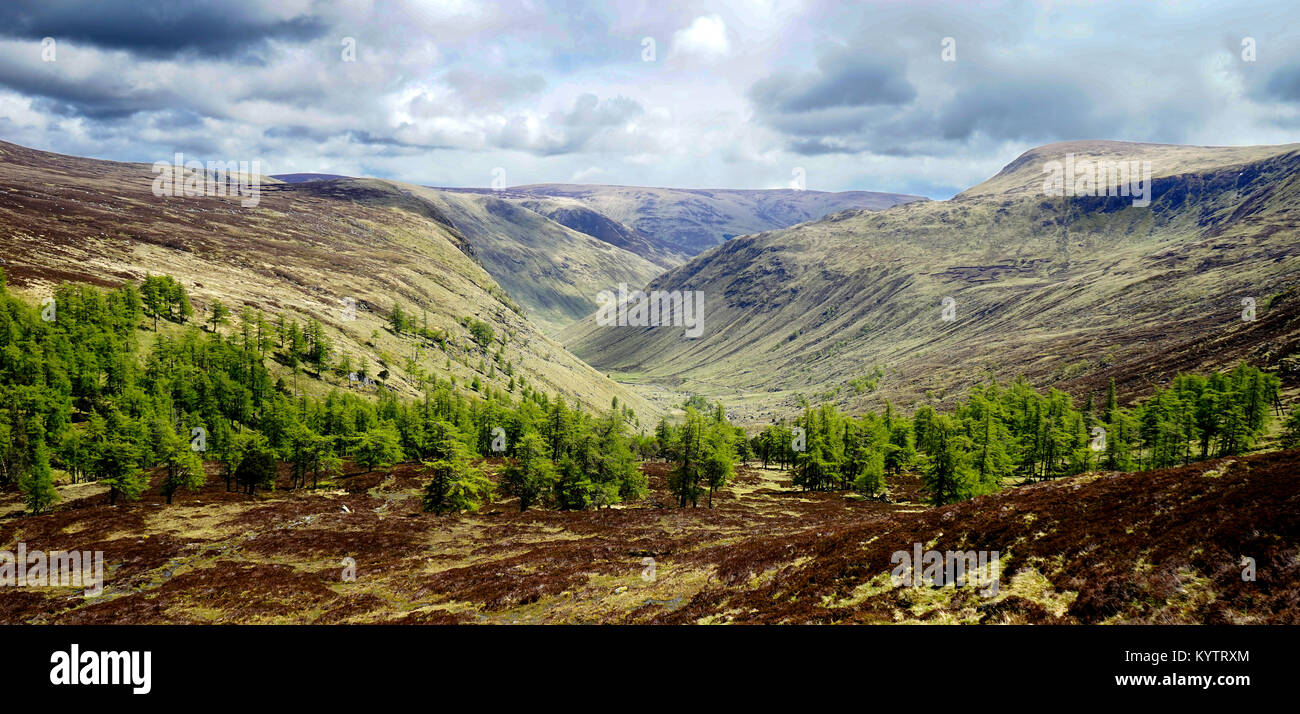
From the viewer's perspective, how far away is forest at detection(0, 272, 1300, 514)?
2368 inches

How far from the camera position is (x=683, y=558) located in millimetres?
33812

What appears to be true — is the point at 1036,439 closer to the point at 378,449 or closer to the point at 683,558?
the point at 683,558

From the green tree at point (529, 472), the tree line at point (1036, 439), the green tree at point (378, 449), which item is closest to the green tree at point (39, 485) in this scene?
the green tree at point (378, 449)

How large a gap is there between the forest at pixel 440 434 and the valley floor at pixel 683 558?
512cm

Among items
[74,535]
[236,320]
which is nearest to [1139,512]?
[74,535]

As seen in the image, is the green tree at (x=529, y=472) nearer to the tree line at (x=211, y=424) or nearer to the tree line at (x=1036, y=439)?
the tree line at (x=211, y=424)

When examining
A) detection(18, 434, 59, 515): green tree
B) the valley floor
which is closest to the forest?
detection(18, 434, 59, 515): green tree

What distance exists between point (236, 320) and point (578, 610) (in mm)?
149655

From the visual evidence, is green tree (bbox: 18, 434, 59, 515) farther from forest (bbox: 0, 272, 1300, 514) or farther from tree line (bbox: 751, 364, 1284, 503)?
tree line (bbox: 751, 364, 1284, 503)

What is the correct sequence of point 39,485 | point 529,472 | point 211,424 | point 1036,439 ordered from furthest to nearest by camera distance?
1. point 211,424
2. point 1036,439
3. point 529,472
4. point 39,485

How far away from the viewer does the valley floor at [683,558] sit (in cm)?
1388

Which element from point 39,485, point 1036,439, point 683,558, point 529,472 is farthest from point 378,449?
point 1036,439

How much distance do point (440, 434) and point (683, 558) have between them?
48057 millimetres
